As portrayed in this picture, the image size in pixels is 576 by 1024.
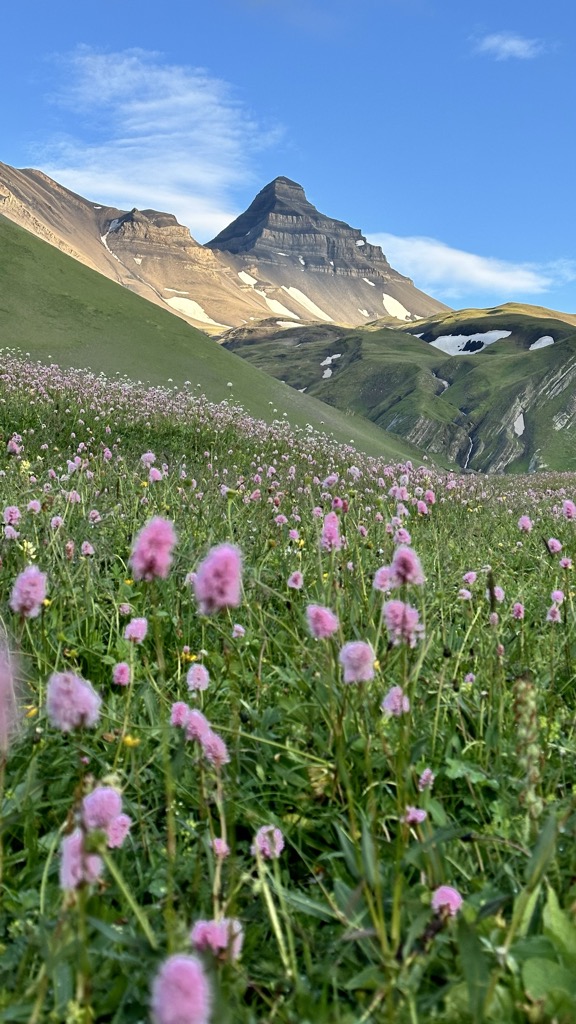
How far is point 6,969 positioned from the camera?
1922 mm

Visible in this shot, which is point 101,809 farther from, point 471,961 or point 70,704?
point 471,961

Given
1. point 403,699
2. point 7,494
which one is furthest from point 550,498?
point 403,699

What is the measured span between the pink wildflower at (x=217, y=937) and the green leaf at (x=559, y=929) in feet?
2.67

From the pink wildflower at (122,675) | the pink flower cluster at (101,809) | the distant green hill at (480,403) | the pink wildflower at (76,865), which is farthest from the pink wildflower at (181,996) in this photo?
the distant green hill at (480,403)

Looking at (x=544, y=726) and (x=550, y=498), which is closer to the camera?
(x=544, y=726)

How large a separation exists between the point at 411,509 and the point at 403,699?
7599 mm

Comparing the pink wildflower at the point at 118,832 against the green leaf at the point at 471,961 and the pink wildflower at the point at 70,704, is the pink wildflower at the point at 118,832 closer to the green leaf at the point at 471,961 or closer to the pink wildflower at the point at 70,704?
the pink wildflower at the point at 70,704

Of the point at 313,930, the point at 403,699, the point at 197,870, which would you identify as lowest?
the point at 313,930

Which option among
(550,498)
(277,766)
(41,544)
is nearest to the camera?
(277,766)

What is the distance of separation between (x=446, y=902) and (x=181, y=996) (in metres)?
1.04

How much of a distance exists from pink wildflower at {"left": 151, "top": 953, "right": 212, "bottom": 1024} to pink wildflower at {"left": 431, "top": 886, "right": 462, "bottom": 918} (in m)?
1.00

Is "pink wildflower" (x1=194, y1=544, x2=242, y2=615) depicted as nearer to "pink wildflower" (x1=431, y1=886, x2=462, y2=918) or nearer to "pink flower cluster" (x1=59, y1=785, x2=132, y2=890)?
"pink flower cluster" (x1=59, y1=785, x2=132, y2=890)

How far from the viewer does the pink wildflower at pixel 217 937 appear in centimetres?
152

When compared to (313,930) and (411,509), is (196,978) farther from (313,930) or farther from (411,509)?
(411,509)
